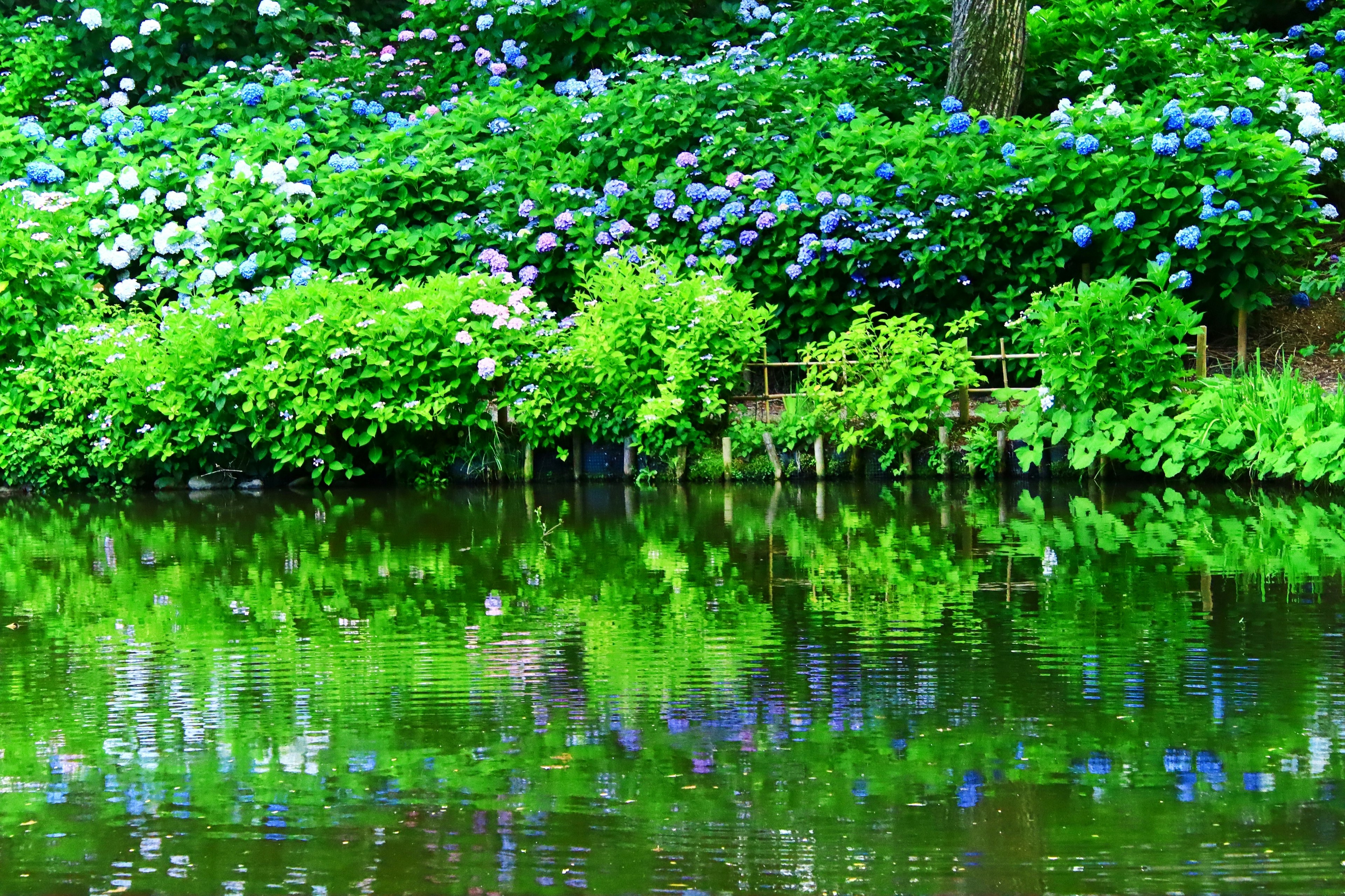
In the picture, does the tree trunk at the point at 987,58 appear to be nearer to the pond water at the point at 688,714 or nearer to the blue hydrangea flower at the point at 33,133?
the pond water at the point at 688,714

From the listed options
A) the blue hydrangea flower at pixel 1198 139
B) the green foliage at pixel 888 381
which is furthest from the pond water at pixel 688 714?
the blue hydrangea flower at pixel 1198 139

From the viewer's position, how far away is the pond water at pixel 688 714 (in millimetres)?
3312

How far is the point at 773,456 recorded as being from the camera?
10766mm

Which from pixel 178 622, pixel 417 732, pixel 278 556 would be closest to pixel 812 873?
pixel 417 732

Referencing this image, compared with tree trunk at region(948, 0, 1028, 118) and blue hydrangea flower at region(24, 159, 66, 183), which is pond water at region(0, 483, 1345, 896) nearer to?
tree trunk at region(948, 0, 1028, 118)

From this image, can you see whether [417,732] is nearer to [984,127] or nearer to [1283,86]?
[984,127]

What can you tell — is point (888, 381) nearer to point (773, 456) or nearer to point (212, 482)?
point (773, 456)

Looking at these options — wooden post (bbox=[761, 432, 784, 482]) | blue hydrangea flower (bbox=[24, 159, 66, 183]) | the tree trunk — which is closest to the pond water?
wooden post (bbox=[761, 432, 784, 482])

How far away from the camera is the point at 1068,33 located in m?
13.8

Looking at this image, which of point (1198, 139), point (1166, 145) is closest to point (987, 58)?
point (1166, 145)

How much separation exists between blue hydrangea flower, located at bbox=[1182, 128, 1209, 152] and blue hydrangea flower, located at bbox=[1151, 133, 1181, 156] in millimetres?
81

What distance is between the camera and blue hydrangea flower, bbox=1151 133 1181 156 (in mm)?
10961

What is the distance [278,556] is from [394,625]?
2.11 meters

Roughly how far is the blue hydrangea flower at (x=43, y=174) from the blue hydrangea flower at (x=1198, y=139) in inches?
334
